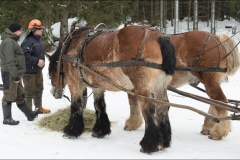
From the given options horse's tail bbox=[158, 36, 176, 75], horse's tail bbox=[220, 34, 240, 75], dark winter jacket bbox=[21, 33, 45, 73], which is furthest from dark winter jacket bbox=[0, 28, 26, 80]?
horse's tail bbox=[220, 34, 240, 75]

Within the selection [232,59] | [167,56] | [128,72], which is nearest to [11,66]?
[128,72]

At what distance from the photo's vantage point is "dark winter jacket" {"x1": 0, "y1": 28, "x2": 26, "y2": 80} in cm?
549

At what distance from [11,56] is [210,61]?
357 centimetres

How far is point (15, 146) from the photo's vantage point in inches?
179

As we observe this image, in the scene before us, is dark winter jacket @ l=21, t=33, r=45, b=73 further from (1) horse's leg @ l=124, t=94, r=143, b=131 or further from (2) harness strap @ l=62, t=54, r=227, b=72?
(1) horse's leg @ l=124, t=94, r=143, b=131

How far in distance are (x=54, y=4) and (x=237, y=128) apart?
11718 millimetres

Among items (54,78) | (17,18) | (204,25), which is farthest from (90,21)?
(204,25)

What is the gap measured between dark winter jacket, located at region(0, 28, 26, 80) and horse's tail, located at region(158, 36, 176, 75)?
114 inches

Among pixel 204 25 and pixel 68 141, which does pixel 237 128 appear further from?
pixel 204 25

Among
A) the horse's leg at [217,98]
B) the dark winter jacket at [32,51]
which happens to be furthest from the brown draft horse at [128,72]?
the dark winter jacket at [32,51]

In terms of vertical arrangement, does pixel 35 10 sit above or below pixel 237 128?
above

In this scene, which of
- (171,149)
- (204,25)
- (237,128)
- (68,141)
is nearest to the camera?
(171,149)

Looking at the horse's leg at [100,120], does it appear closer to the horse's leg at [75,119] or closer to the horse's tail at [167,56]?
the horse's leg at [75,119]

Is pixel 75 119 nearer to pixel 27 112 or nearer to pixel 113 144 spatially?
pixel 113 144
